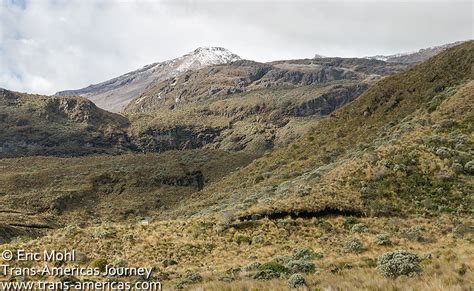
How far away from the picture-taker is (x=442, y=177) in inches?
1083

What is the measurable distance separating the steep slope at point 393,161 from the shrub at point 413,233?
10.1 ft

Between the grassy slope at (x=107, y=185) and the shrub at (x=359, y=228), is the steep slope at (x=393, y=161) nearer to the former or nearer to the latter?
the shrub at (x=359, y=228)

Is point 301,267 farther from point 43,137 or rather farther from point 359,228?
point 43,137

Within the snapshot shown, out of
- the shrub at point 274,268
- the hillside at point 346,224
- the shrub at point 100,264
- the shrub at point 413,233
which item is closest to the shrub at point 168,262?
the hillside at point 346,224

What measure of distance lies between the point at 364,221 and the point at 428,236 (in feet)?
12.3

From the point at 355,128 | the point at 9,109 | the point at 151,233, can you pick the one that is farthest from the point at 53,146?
the point at 151,233

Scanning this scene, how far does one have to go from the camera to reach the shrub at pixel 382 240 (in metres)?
19.9

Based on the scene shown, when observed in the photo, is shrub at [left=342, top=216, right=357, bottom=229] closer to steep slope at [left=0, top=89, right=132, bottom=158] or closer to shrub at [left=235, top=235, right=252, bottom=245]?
shrub at [left=235, top=235, right=252, bottom=245]

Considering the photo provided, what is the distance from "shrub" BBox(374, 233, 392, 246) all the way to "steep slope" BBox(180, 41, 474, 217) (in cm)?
506

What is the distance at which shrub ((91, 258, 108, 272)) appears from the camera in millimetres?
18011

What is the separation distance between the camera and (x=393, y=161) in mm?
30156

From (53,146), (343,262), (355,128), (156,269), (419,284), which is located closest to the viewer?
(419,284)

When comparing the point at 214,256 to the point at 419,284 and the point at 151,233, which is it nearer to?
the point at 151,233

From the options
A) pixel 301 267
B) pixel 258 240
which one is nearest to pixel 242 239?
pixel 258 240
